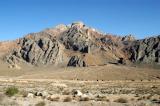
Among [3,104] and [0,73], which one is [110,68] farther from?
[3,104]

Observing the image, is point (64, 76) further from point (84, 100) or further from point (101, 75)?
point (84, 100)

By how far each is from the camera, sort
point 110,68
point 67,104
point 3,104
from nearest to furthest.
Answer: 1. point 3,104
2. point 67,104
3. point 110,68

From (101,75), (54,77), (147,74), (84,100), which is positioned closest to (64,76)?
(54,77)

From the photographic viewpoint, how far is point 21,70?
655ft

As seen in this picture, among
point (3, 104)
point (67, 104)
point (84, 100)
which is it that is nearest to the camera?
point (3, 104)

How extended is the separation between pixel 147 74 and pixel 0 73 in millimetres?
70131

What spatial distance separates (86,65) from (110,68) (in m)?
23.6

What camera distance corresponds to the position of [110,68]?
177 meters

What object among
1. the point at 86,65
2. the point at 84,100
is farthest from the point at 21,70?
the point at 84,100

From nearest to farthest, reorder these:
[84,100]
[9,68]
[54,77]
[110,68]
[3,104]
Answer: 1. [3,104]
2. [84,100]
3. [54,77]
4. [110,68]
5. [9,68]

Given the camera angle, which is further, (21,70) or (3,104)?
(21,70)

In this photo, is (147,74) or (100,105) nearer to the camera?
(100,105)

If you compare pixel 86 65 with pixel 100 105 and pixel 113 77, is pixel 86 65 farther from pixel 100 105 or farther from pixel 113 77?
pixel 100 105

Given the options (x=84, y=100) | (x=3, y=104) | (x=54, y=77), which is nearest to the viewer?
(x=3, y=104)
